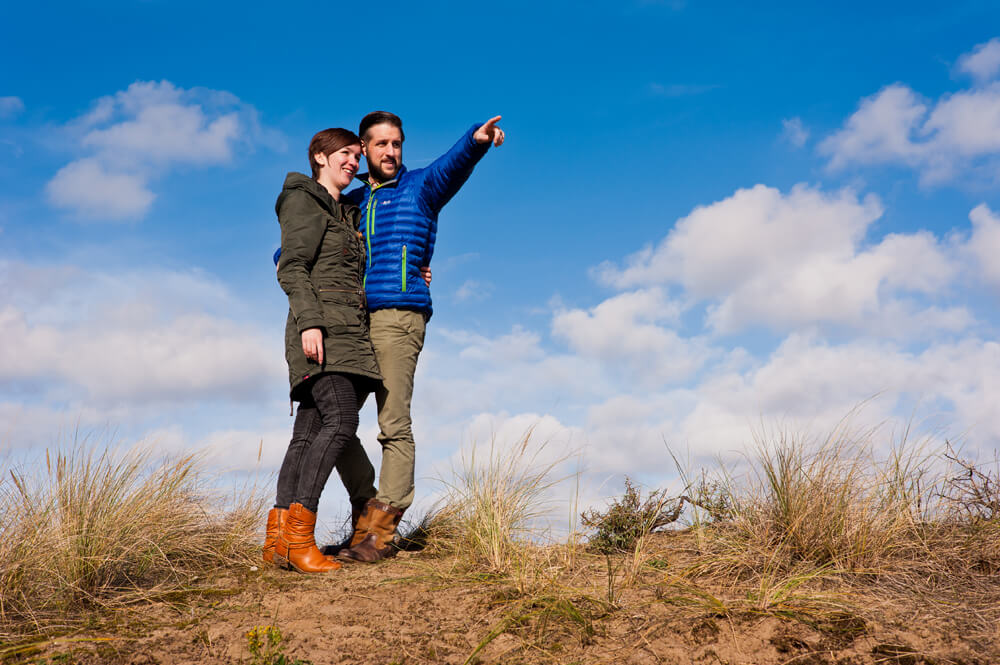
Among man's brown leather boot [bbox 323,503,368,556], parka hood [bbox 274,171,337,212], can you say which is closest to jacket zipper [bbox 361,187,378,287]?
parka hood [bbox 274,171,337,212]

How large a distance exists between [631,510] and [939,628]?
2.22 m

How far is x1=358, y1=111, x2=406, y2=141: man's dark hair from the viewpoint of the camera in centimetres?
512

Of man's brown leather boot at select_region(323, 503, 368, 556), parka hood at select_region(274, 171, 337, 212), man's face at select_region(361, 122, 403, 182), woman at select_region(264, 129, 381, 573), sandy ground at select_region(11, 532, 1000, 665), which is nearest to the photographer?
sandy ground at select_region(11, 532, 1000, 665)

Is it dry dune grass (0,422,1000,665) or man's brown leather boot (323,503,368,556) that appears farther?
man's brown leather boot (323,503,368,556)

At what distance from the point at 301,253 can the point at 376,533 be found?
1937 millimetres

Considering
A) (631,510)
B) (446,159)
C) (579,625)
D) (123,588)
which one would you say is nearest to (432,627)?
(579,625)

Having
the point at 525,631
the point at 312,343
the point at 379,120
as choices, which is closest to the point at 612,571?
the point at 525,631

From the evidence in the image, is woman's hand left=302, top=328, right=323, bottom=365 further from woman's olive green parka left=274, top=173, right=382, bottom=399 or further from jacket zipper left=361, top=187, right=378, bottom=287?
jacket zipper left=361, top=187, right=378, bottom=287

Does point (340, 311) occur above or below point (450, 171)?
below

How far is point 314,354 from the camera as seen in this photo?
427 centimetres

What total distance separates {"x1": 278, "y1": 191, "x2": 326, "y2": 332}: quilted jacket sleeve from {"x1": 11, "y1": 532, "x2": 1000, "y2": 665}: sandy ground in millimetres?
1593

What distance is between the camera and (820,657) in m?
2.95

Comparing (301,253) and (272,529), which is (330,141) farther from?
(272,529)

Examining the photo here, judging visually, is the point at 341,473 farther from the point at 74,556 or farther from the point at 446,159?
the point at 446,159
